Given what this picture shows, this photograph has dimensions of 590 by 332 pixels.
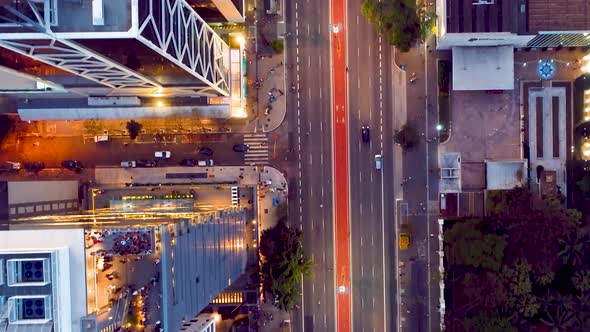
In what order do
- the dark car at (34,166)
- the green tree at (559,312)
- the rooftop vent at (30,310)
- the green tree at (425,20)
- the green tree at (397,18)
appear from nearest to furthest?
the rooftop vent at (30,310) → the green tree at (397,18) → the green tree at (559,312) → the green tree at (425,20) → the dark car at (34,166)

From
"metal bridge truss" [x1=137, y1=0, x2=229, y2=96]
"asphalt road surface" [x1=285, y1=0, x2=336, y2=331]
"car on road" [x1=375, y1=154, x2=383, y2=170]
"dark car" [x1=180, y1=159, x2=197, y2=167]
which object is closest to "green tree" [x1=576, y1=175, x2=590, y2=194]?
"car on road" [x1=375, y1=154, x2=383, y2=170]

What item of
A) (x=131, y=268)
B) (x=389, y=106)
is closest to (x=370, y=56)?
(x=389, y=106)

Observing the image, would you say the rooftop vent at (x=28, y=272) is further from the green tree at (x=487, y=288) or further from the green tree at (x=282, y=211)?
the green tree at (x=487, y=288)

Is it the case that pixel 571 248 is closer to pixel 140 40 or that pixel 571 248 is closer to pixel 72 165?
pixel 140 40

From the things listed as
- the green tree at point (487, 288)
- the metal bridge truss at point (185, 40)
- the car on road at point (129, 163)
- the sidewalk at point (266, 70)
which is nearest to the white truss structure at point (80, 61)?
the metal bridge truss at point (185, 40)

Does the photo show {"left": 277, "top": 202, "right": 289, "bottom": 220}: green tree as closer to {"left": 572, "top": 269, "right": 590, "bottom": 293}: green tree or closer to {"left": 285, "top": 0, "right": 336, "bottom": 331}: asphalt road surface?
{"left": 285, "top": 0, "right": 336, "bottom": 331}: asphalt road surface

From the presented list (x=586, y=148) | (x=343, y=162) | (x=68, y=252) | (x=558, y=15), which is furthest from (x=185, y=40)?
(x=586, y=148)
